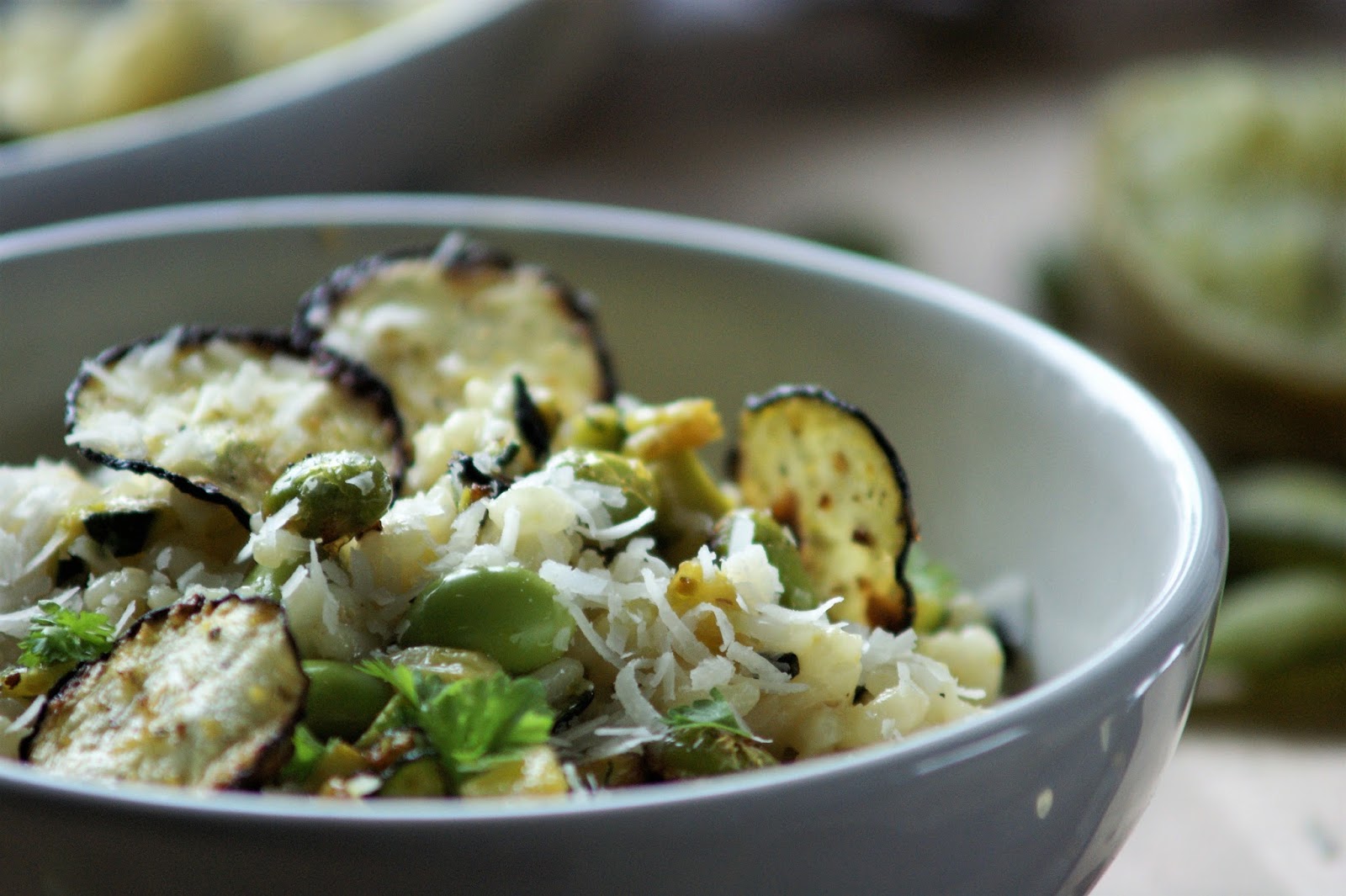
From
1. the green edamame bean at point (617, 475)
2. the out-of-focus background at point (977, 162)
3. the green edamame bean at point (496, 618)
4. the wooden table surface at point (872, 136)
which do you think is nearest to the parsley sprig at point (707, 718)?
the green edamame bean at point (496, 618)

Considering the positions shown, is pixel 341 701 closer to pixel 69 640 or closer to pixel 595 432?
pixel 69 640

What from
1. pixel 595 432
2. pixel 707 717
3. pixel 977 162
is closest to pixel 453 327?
pixel 595 432

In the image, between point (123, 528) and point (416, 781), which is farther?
point (123, 528)

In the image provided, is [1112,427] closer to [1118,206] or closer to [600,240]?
[600,240]

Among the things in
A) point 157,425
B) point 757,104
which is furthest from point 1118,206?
point 157,425

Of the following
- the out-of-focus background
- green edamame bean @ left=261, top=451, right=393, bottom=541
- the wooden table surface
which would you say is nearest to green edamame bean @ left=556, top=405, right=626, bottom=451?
green edamame bean @ left=261, top=451, right=393, bottom=541

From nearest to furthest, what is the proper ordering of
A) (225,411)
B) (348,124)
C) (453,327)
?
(225,411), (453,327), (348,124)
